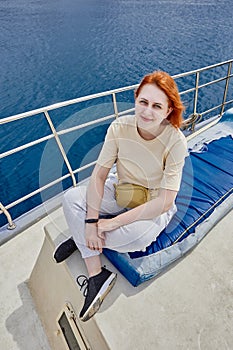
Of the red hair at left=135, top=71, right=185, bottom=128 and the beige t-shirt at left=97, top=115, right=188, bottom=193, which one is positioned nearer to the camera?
the red hair at left=135, top=71, right=185, bottom=128

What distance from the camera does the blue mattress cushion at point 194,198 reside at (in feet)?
4.05

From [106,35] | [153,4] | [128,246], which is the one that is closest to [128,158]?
[128,246]

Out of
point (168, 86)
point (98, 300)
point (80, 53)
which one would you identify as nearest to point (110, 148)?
point (168, 86)

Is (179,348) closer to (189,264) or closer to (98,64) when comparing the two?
(189,264)

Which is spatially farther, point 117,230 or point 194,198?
point 194,198

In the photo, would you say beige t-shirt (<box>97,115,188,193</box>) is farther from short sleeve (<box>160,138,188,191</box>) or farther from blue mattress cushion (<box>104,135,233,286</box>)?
blue mattress cushion (<box>104,135,233,286</box>)

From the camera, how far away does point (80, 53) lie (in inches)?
416

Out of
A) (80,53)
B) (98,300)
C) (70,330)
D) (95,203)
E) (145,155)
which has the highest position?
(80,53)

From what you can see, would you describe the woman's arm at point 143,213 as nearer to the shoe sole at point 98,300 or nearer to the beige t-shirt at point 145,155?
the beige t-shirt at point 145,155

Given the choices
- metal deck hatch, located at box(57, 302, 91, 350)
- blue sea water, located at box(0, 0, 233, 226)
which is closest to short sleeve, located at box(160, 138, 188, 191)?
metal deck hatch, located at box(57, 302, 91, 350)

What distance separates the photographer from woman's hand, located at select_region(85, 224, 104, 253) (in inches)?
46.4

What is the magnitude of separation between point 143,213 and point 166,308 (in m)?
0.46

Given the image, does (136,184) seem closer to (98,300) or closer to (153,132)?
(153,132)

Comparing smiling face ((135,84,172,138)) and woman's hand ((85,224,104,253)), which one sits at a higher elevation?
smiling face ((135,84,172,138))
